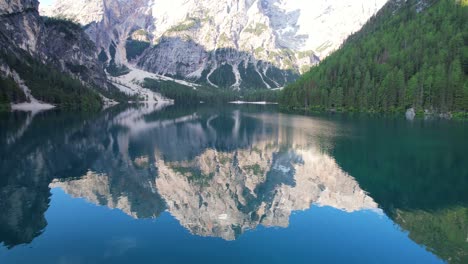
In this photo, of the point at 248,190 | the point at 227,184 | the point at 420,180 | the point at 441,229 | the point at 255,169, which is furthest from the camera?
the point at 255,169

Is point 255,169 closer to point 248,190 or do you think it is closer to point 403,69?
point 248,190

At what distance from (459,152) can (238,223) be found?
42.9m

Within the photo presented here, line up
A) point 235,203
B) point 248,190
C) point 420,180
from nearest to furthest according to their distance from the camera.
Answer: point 235,203 < point 248,190 < point 420,180

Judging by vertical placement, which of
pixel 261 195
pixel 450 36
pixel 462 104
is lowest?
pixel 261 195

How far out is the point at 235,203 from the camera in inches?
1367

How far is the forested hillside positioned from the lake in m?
69.0

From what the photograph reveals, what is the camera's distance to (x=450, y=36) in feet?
474

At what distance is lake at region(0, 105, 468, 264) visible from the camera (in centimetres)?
2373

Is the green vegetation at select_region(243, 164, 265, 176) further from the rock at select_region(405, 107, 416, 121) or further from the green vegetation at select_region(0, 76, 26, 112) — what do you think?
the green vegetation at select_region(0, 76, 26, 112)

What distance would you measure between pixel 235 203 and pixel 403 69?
133021 mm

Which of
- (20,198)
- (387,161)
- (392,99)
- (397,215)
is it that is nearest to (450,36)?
(392,99)

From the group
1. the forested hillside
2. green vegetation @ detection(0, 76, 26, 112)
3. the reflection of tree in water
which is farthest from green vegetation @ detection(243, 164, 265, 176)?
green vegetation @ detection(0, 76, 26, 112)

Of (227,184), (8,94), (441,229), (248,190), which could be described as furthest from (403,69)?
(8,94)

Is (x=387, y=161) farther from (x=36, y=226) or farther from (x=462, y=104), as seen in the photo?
(x=462, y=104)
